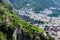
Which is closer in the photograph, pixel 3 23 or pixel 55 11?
pixel 3 23

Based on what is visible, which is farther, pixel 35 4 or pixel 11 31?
pixel 35 4

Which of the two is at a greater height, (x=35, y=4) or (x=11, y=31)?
(x=35, y=4)

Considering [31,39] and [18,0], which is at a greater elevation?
[18,0]

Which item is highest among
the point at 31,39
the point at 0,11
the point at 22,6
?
the point at 22,6

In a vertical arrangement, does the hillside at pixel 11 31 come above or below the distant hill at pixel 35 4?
below

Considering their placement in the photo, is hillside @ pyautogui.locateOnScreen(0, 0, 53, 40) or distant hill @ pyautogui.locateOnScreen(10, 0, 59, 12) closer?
hillside @ pyautogui.locateOnScreen(0, 0, 53, 40)

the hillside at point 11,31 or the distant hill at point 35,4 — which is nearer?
the hillside at point 11,31

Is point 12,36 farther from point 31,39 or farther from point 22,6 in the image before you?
point 22,6

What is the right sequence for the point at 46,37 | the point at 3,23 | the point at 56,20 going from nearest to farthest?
the point at 3,23, the point at 46,37, the point at 56,20

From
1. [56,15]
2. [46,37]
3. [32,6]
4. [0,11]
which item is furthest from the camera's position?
[32,6]

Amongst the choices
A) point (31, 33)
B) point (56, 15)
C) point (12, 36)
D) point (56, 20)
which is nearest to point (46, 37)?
point (31, 33)

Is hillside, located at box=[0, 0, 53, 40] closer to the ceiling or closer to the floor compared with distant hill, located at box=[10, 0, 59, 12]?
closer to the floor
